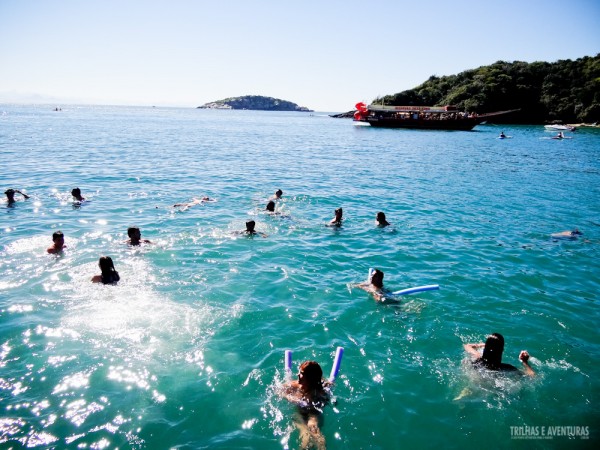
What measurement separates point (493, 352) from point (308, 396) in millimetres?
3862

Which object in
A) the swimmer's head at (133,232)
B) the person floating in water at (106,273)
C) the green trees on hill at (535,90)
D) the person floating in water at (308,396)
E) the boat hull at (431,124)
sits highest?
the green trees on hill at (535,90)

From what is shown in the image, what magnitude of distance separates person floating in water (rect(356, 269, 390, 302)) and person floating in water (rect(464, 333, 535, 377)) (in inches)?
113

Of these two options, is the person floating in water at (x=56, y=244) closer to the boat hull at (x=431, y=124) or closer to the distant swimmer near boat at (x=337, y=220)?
the distant swimmer near boat at (x=337, y=220)

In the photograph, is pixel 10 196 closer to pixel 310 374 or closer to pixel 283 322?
pixel 283 322

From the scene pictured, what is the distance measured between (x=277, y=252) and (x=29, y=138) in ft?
151

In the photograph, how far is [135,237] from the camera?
12828mm

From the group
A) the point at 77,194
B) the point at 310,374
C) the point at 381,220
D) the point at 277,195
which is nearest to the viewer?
the point at 310,374

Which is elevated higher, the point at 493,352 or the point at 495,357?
the point at 493,352

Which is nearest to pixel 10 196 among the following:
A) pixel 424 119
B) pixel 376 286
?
pixel 376 286

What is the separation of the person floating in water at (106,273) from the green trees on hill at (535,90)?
116 m

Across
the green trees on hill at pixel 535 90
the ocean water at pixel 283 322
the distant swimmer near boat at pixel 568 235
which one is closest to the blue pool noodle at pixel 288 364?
the ocean water at pixel 283 322

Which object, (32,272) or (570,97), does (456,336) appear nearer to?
(32,272)

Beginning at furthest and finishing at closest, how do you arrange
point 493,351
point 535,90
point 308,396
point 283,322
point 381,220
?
1. point 535,90
2. point 381,220
3. point 283,322
4. point 493,351
5. point 308,396

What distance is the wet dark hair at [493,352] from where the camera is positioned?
7195mm
